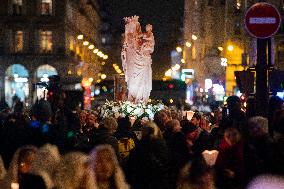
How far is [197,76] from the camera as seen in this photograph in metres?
93.8

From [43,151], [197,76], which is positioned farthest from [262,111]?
[197,76]

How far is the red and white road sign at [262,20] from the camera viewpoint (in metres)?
11.2

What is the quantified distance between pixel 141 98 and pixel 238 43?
51.4 meters

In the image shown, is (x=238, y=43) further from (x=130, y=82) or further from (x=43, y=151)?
(x=43, y=151)

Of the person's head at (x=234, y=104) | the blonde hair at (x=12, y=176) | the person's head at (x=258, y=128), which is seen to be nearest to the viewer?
the blonde hair at (x=12, y=176)

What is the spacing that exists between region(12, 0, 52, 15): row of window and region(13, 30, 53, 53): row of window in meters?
2.00

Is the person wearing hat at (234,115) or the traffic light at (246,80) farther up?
the traffic light at (246,80)

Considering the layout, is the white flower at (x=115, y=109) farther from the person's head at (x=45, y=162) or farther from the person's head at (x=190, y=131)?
the person's head at (x=45, y=162)

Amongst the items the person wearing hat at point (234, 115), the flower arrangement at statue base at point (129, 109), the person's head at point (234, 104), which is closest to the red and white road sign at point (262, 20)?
the person wearing hat at point (234, 115)

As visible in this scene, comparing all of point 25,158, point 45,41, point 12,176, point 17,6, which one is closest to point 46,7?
point 17,6

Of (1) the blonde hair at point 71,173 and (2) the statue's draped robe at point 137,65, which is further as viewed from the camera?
(2) the statue's draped robe at point 137,65

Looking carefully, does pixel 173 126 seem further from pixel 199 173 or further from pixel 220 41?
pixel 220 41

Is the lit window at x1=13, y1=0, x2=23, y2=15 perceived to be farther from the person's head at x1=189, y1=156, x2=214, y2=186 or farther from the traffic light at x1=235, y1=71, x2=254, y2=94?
the person's head at x1=189, y1=156, x2=214, y2=186

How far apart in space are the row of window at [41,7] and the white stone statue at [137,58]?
5242 cm
